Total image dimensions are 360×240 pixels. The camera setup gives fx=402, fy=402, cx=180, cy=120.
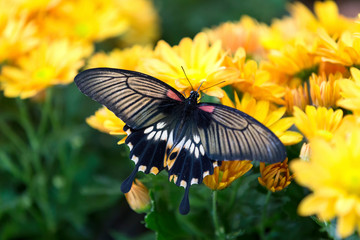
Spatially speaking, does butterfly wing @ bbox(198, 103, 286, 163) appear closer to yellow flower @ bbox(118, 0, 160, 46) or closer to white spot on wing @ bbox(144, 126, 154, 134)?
white spot on wing @ bbox(144, 126, 154, 134)

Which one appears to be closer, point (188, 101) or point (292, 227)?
point (188, 101)

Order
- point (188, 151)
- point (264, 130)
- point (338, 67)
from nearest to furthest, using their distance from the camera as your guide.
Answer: point (264, 130)
point (188, 151)
point (338, 67)

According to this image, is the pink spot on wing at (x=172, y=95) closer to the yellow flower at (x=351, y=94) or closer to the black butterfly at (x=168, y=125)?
the black butterfly at (x=168, y=125)

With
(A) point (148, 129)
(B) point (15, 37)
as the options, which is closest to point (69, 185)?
(B) point (15, 37)

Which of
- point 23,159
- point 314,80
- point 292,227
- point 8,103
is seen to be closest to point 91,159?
point 23,159

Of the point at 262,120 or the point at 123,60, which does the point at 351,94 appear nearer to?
the point at 262,120

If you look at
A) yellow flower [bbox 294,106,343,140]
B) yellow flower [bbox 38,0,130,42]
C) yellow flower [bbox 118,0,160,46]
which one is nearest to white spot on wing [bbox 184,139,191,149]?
yellow flower [bbox 294,106,343,140]

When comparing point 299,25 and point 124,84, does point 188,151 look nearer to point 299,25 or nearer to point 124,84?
point 124,84

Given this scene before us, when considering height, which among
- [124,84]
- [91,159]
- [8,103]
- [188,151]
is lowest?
[91,159]
